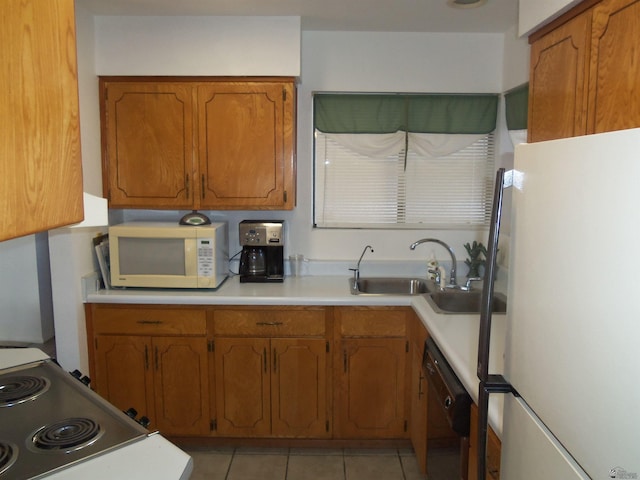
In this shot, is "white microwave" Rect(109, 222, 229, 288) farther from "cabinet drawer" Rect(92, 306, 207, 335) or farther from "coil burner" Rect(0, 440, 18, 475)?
"coil burner" Rect(0, 440, 18, 475)

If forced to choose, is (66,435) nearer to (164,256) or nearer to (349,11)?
(164,256)

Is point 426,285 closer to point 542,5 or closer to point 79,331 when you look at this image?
point 542,5

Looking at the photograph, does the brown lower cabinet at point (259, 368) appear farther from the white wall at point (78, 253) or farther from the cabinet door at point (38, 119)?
the cabinet door at point (38, 119)

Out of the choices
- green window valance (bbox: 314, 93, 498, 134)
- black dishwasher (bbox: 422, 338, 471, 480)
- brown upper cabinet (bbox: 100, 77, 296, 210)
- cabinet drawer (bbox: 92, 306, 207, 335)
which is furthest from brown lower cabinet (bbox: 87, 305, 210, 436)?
green window valance (bbox: 314, 93, 498, 134)

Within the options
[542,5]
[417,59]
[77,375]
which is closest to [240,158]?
[417,59]

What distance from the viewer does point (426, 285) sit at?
3172mm

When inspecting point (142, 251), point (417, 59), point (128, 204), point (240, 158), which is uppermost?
point (417, 59)

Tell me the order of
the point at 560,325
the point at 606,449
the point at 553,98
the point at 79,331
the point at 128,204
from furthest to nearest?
the point at 128,204
the point at 79,331
the point at 553,98
the point at 560,325
the point at 606,449

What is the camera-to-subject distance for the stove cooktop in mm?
1251

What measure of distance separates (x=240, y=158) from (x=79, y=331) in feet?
4.15

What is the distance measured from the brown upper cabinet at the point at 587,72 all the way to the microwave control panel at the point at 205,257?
1.72 m

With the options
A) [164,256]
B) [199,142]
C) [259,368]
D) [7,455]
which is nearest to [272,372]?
[259,368]

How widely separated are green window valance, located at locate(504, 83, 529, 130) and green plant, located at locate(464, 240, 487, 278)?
731 millimetres

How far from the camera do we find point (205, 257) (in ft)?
9.44
